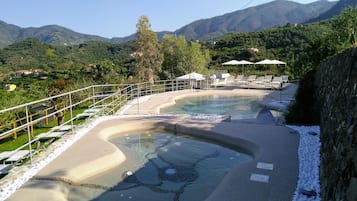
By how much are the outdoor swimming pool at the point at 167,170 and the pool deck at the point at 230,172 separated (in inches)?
8.6

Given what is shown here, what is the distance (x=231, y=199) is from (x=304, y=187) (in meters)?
0.92

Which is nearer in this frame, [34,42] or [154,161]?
[154,161]

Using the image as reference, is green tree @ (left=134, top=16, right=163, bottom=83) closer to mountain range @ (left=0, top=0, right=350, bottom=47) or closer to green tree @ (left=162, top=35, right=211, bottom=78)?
green tree @ (left=162, top=35, right=211, bottom=78)

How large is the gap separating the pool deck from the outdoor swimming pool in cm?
22

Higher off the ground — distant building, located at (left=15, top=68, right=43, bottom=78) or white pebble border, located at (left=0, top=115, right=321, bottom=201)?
distant building, located at (left=15, top=68, right=43, bottom=78)

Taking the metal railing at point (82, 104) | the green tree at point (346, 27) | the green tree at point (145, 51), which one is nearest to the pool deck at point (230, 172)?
the metal railing at point (82, 104)

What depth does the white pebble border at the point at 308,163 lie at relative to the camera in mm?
3423

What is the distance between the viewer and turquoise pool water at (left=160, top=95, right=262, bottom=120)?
441 inches

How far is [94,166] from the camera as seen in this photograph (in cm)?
479

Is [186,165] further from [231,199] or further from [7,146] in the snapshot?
[7,146]

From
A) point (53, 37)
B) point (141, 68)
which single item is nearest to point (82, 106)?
point (141, 68)

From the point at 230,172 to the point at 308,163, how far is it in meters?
1.16

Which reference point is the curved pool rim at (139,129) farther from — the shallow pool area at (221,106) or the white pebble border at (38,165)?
the shallow pool area at (221,106)

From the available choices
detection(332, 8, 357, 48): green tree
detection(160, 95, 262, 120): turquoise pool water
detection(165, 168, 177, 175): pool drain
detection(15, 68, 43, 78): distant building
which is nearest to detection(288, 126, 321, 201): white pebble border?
detection(165, 168, 177, 175): pool drain
